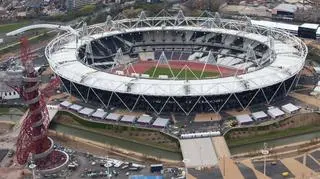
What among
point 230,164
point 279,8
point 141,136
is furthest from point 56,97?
point 279,8

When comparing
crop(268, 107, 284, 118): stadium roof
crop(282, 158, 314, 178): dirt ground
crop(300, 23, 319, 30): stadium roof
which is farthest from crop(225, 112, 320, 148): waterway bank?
crop(300, 23, 319, 30): stadium roof

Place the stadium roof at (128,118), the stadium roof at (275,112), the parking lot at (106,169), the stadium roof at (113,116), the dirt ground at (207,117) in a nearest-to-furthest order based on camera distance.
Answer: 1. the parking lot at (106,169)
2. the stadium roof at (128,118)
3. the stadium roof at (275,112)
4. the dirt ground at (207,117)
5. the stadium roof at (113,116)

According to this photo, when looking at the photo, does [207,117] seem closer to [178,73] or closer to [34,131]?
[178,73]

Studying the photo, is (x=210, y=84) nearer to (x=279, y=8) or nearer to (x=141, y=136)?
(x=141, y=136)

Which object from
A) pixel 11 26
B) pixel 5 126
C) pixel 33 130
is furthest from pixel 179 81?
pixel 11 26

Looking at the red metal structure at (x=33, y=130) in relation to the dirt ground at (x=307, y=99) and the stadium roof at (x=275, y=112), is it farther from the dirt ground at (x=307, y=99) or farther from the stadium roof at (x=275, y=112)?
the dirt ground at (x=307, y=99)

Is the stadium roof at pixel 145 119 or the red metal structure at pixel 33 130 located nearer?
the red metal structure at pixel 33 130

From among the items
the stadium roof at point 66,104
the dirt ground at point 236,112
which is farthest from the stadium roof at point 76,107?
the dirt ground at point 236,112
